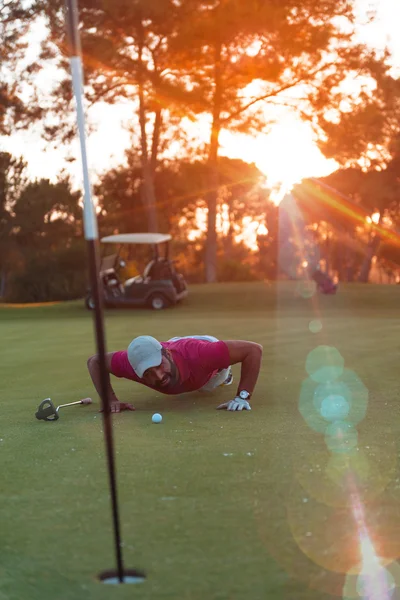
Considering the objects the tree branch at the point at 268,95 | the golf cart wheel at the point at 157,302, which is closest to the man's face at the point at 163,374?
the golf cart wheel at the point at 157,302

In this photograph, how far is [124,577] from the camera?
357cm

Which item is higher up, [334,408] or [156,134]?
[156,134]

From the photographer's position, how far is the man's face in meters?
7.10

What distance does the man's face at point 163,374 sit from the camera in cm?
710

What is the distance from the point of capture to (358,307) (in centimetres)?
2669

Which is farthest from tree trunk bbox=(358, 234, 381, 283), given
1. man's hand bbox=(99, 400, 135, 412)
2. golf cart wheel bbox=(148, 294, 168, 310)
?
man's hand bbox=(99, 400, 135, 412)

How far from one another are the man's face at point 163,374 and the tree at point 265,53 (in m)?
24.0

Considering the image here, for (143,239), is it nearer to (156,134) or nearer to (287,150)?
(156,134)

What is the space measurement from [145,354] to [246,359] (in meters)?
1.07

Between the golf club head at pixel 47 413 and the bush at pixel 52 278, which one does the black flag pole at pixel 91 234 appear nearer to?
the golf club head at pixel 47 413

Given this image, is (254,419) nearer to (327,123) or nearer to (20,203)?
(327,123)

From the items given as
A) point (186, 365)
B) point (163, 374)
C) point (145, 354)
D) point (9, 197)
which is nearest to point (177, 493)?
point (145, 354)

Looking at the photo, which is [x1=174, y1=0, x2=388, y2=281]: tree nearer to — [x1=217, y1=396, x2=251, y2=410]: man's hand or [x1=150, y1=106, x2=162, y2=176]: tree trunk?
[x1=150, y1=106, x2=162, y2=176]: tree trunk

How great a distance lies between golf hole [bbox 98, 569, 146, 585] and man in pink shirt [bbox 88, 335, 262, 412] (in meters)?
3.45
